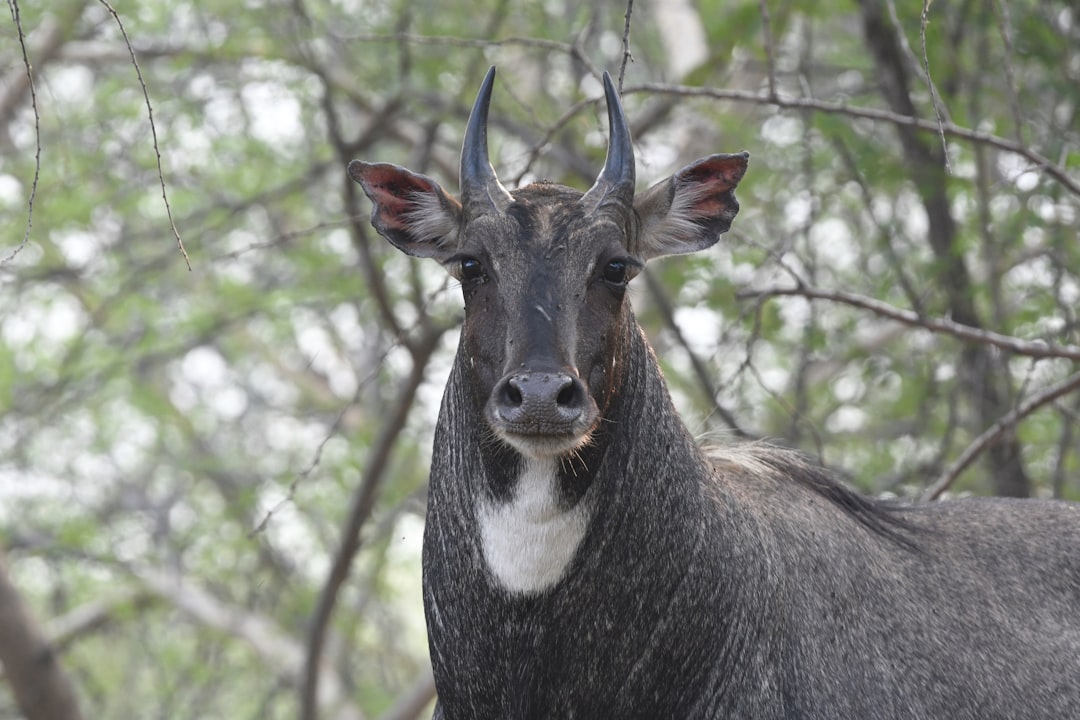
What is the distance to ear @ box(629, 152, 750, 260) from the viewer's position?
5.76m

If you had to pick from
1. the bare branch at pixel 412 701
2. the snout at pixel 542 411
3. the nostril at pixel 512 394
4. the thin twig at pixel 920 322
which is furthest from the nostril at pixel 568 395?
the bare branch at pixel 412 701

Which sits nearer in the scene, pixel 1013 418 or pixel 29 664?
pixel 1013 418

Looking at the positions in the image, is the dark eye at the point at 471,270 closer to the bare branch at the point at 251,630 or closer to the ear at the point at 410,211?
the ear at the point at 410,211

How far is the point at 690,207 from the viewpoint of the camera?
19.4 feet

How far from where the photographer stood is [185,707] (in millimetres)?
21359

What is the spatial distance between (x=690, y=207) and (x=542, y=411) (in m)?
1.69

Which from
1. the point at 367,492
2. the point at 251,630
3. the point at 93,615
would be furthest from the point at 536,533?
the point at 251,630

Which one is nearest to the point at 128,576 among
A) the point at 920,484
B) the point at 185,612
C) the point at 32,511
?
the point at 185,612

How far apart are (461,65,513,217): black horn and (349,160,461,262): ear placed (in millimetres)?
263

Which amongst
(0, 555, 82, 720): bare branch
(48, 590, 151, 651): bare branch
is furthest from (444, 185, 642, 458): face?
(48, 590, 151, 651): bare branch

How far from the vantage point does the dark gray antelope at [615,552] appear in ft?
16.5

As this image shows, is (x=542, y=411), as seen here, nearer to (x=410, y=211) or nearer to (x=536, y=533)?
(x=536, y=533)

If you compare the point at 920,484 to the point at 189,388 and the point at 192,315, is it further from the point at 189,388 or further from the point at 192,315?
the point at 189,388

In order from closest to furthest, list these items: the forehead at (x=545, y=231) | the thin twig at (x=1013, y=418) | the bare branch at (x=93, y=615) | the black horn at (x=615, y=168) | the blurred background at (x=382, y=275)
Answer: the forehead at (x=545, y=231) < the black horn at (x=615, y=168) < the thin twig at (x=1013, y=418) < the blurred background at (x=382, y=275) < the bare branch at (x=93, y=615)
